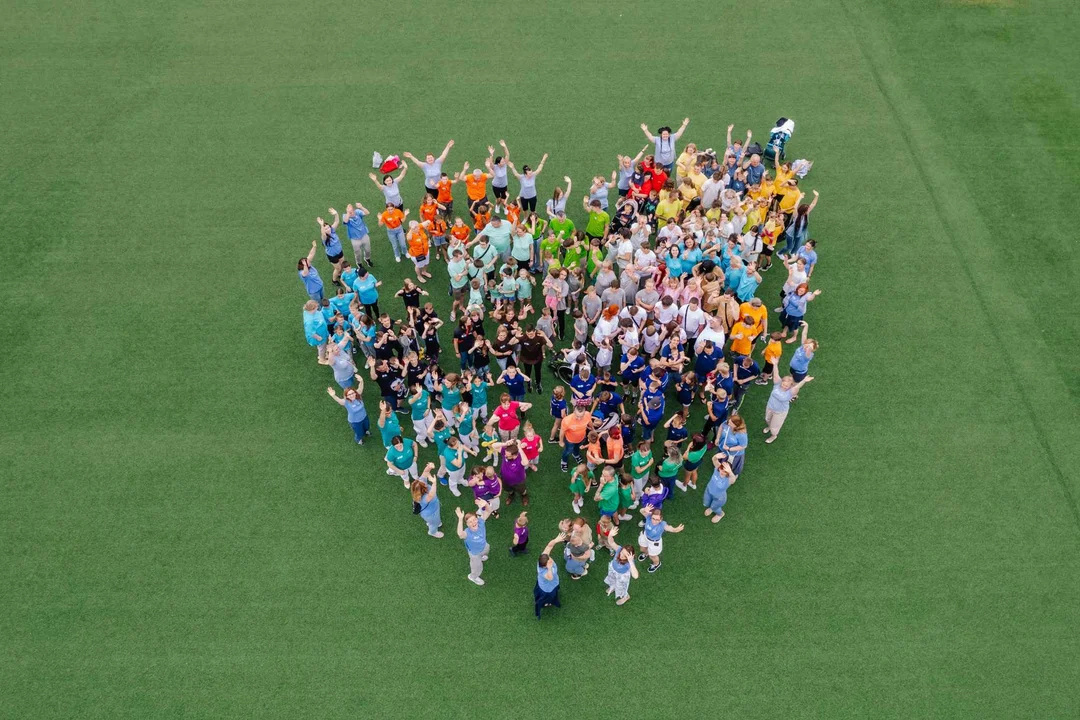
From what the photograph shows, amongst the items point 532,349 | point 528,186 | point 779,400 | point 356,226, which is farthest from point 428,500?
point 528,186

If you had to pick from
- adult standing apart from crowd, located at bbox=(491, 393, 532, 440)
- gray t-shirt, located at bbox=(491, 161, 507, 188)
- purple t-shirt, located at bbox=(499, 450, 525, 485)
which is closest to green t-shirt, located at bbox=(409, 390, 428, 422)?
adult standing apart from crowd, located at bbox=(491, 393, 532, 440)

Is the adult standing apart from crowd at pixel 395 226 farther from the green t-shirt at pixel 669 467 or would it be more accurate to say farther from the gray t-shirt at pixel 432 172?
the green t-shirt at pixel 669 467

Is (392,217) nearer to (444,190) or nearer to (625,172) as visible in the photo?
(444,190)

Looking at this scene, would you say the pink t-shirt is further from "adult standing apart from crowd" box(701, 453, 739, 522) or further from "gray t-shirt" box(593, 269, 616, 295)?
"adult standing apart from crowd" box(701, 453, 739, 522)

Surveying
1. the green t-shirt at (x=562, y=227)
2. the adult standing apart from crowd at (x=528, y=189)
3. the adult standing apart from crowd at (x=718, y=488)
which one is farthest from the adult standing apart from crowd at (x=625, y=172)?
the adult standing apart from crowd at (x=718, y=488)

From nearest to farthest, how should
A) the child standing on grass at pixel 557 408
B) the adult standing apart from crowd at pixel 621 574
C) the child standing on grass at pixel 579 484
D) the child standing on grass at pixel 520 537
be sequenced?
the adult standing apart from crowd at pixel 621 574, the child standing on grass at pixel 520 537, the child standing on grass at pixel 579 484, the child standing on grass at pixel 557 408

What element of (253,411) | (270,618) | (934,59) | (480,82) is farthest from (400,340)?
(934,59)
